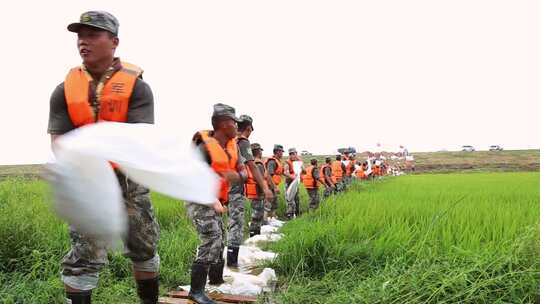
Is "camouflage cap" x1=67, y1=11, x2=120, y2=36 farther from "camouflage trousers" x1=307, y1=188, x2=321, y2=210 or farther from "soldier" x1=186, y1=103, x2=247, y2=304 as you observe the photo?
"camouflage trousers" x1=307, y1=188, x2=321, y2=210

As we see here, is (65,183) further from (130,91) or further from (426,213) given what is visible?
(426,213)

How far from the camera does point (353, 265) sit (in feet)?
13.5

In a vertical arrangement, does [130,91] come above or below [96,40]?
below

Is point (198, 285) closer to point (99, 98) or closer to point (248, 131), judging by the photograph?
point (99, 98)

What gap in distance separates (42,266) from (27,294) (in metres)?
0.51

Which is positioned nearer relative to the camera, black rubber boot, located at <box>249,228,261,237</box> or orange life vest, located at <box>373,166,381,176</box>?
black rubber boot, located at <box>249,228,261,237</box>

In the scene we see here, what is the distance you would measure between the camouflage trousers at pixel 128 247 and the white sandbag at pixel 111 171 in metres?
0.44

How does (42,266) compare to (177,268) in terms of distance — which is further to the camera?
(177,268)

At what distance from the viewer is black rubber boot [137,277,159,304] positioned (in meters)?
2.63

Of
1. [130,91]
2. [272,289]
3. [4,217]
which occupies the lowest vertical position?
[272,289]

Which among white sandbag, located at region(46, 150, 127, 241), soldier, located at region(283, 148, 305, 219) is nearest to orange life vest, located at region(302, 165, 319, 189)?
soldier, located at region(283, 148, 305, 219)

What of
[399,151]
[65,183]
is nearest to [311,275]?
[65,183]

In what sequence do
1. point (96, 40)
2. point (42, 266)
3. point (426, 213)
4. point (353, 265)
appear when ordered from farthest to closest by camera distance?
point (426, 213)
point (353, 265)
point (42, 266)
point (96, 40)

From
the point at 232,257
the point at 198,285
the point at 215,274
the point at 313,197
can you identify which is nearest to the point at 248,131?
the point at 232,257
